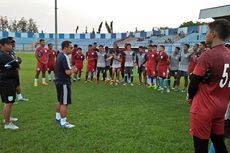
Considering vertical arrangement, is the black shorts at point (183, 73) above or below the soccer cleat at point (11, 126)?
above

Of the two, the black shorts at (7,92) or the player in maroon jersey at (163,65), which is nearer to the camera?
the black shorts at (7,92)

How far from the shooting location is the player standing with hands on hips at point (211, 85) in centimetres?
315

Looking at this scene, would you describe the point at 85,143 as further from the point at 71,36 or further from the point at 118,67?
the point at 71,36

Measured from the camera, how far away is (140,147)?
17.9 ft

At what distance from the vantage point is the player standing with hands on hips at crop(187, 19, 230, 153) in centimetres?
315

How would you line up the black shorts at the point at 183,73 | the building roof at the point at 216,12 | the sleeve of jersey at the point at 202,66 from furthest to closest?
the black shorts at the point at 183,73
the building roof at the point at 216,12
the sleeve of jersey at the point at 202,66

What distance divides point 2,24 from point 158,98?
6671 cm

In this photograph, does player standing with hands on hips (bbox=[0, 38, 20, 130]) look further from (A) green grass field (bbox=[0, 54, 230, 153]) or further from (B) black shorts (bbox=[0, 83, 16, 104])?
(A) green grass field (bbox=[0, 54, 230, 153])

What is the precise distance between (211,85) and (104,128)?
3.88m

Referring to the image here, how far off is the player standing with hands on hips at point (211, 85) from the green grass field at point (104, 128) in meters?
2.16

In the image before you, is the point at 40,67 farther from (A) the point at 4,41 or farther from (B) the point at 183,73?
(A) the point at 4,41

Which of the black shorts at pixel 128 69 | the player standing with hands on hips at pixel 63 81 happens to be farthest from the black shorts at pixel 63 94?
the black shorts at pixel 128 69

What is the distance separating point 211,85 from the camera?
3.22 metres

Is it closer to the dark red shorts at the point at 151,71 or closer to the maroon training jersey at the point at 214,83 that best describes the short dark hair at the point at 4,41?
the maroon training jersey at the point at 214,83
